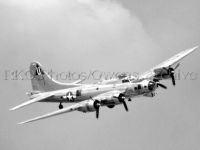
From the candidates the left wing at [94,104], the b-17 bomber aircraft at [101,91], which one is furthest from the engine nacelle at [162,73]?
the left wing at [94,104]

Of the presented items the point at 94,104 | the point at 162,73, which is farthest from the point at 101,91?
the point at 162,73

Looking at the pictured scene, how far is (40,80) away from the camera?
82750 mm

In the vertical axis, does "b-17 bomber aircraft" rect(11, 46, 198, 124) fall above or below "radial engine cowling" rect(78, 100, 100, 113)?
above

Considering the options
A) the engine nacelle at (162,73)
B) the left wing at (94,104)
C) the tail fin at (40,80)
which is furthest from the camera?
the tail fin at (40,80)

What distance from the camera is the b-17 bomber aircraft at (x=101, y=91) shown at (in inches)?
2729

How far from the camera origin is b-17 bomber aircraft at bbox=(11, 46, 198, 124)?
69312 millimetres

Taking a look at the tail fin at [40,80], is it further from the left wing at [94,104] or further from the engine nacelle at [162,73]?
the engine nacelle at [162,73]

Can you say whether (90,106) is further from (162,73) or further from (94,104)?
(162,73)

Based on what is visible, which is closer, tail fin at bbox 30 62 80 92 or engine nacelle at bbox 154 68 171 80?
engine nacelle at bbox 154 68 171 80

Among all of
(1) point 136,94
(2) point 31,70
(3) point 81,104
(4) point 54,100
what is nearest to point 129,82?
(1) point 136,94

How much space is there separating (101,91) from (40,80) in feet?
44.2

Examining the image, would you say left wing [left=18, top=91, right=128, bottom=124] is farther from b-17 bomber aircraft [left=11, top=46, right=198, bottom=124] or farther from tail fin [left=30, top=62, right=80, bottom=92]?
tail fin [left=30, top=62, right=80, bottom=92]

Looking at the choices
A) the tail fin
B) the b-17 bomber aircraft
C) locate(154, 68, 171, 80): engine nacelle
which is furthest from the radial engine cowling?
locate(154, 68, 171, 80): engine nacelle

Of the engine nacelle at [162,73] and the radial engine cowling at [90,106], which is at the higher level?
the engine nacelle at [162,73]
